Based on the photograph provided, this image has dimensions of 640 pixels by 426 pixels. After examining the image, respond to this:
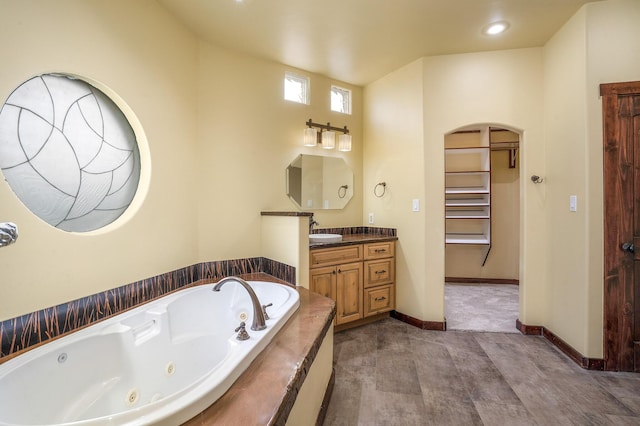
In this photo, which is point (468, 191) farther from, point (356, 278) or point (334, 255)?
point (334, 255)

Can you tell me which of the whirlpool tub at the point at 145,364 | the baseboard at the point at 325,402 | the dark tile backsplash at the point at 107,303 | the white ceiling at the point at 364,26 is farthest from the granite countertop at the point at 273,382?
the white ceiling at the point at 364,26

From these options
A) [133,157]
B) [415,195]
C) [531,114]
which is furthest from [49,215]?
[531,114]

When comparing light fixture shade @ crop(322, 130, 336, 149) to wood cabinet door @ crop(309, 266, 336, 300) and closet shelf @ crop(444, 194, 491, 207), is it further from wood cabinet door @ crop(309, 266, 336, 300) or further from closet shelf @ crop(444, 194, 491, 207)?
closet shelf @ crop(444, 194, 491, 207)

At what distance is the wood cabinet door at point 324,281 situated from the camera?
96.2 inches

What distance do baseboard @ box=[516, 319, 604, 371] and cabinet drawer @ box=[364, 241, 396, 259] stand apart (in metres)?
1.36

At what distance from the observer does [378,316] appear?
2928 mm

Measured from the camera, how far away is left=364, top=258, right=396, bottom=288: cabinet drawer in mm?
2787

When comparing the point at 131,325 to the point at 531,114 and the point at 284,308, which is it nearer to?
the point at 284,308

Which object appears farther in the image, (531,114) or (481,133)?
(481,133)

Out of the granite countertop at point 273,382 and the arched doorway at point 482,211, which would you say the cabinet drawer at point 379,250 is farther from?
the arched doorway at point 482,211

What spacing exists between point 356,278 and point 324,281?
38 centimetres

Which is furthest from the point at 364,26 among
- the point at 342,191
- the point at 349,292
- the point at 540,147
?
the point at 349,292

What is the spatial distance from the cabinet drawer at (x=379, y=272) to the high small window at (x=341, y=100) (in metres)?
1.80

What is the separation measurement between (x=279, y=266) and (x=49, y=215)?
1479mm
